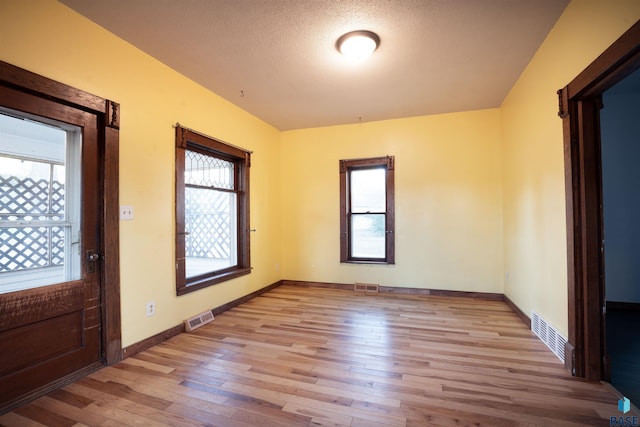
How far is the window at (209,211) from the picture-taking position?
3.08 m

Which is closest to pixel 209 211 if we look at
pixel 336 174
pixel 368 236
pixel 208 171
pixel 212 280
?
pixel 208 171

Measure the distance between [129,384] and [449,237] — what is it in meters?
4.20

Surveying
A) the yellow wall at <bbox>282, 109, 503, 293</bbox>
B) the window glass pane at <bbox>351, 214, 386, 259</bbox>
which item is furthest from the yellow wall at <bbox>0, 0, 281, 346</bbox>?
the window glass pane at <bbox>351, 214, 386, 259</bbox>

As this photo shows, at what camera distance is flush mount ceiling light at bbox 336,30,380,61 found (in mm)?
2413

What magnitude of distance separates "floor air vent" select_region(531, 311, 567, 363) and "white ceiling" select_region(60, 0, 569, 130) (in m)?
2.61

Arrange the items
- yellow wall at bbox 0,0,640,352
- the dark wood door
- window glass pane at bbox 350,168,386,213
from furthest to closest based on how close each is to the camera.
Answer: window glass pane at bbox 350,168,386,213
yellow wall at bbox 0,0,640,352
the dark wood door

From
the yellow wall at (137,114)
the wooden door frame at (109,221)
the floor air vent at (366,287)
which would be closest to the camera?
the yellow wall at (137,114)

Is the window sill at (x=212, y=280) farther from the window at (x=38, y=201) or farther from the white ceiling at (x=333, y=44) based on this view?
the white ceiling at (x=333, y=44)

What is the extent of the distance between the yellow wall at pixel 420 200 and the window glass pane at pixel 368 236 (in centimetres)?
26

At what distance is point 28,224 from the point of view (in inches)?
77.4

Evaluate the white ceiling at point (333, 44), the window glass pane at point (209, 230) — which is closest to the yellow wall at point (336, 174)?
the white ceiling at point (333, 44)

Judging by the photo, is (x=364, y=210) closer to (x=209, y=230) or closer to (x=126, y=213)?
(x=209, y=230)

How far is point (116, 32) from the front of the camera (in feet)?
7.80

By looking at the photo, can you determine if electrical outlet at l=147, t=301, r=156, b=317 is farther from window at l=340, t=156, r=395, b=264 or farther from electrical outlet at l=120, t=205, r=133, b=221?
window at l=340, t=156, r=395, b=264
